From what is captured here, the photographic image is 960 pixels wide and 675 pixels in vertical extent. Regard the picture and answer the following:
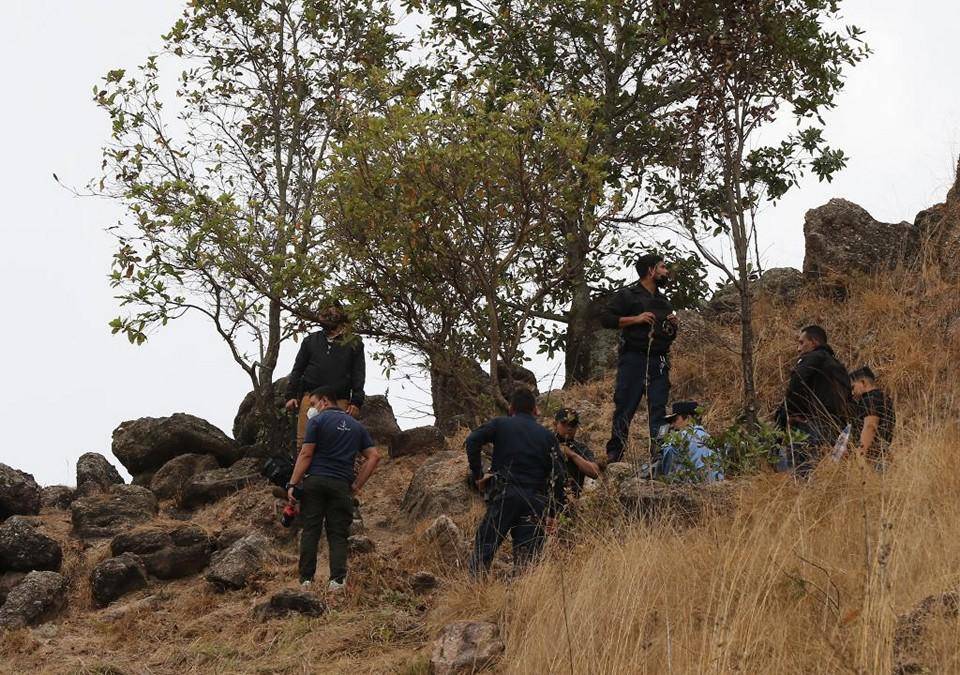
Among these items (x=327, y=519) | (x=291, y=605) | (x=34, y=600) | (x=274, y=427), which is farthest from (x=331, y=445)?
(x=274, y=427)

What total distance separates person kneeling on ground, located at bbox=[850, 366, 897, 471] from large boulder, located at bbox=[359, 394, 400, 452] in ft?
27.6

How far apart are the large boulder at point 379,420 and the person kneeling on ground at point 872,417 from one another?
27.6 feet

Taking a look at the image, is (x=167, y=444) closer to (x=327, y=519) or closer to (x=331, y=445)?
(x=327, y=519)

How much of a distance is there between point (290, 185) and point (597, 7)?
5.70 meters

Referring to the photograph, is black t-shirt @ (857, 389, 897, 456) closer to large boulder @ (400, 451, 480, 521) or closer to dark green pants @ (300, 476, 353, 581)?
dark green pants @ (300, 476, 353, 581)

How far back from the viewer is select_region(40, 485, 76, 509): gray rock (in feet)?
53.8

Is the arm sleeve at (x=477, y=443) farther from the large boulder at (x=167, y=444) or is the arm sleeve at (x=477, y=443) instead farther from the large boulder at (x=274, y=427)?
the large boulder at (x=167, y=444)

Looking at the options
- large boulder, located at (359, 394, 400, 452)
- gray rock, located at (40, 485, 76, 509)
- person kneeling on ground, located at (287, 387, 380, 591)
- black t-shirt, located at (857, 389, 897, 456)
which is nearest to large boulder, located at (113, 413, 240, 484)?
gray rock, located at (40, 485, 76, 509)

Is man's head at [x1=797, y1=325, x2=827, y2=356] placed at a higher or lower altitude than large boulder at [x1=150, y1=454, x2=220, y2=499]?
higher

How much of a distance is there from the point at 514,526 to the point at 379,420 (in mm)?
8365

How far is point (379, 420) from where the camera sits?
17875 millimetres

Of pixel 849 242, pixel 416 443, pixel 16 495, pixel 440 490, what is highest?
pixel 849 242

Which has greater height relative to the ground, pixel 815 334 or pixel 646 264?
pixel 646 264

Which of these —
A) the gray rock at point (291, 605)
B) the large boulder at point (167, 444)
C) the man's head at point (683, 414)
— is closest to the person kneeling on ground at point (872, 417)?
the man's head at point (683, 414)
